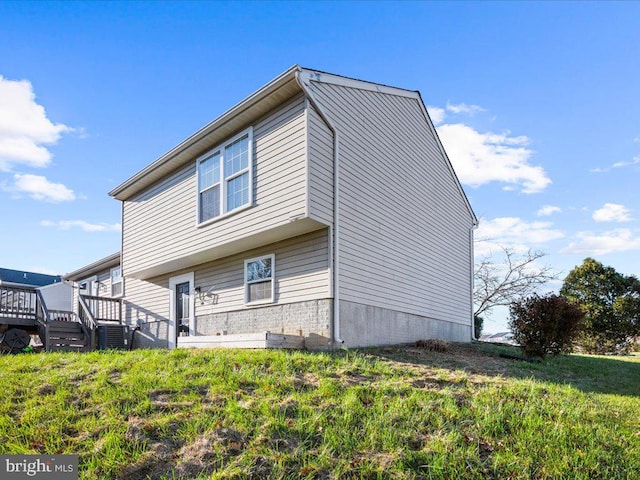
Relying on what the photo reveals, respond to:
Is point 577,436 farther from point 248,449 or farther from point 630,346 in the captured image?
point 630,346

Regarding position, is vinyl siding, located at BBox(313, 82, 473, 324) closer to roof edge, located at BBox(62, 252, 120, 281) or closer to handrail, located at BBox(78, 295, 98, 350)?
handrail, located at BBox(78, 295, 98, 350)

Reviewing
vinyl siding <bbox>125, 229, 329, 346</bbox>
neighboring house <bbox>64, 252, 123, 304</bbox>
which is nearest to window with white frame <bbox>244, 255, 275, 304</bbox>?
vinyl siding <bbox>125, 229, 329, 346</bbox>

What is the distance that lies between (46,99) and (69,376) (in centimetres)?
569

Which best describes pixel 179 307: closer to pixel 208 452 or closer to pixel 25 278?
pixel 208 452

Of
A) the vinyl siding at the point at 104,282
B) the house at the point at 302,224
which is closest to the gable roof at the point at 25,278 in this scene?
the vinyl siding at the point at 104,282

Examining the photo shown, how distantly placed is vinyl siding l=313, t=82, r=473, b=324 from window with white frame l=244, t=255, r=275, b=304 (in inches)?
84.0

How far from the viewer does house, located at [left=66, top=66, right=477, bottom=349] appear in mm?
10102

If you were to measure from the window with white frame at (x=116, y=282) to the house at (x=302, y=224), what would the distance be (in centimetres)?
241

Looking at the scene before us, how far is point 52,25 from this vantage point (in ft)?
31.4

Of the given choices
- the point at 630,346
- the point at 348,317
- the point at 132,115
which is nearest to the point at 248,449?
the point at 348,317

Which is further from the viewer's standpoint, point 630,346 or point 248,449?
point 630,346

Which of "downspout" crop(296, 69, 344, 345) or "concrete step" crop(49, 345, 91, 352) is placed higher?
"downspout" crop(296, 69, 344, 345)

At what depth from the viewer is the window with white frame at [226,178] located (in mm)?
11219

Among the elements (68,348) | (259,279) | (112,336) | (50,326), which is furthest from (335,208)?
(112,336)
